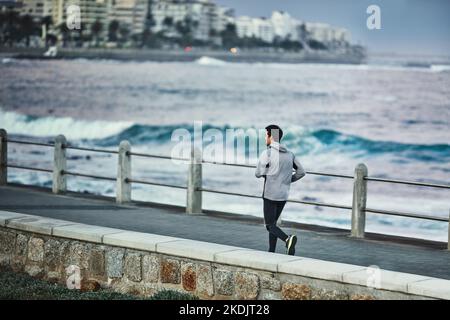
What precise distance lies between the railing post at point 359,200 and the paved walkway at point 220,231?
24 cm

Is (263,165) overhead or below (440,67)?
below

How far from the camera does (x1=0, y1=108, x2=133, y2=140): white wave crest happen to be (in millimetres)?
74688

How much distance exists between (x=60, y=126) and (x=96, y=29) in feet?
117

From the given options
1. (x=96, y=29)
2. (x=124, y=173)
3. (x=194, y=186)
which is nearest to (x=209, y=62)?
(x=96, y=29)

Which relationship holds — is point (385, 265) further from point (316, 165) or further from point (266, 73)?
point (266, 73)

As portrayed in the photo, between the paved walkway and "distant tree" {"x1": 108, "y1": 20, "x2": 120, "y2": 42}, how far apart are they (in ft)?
297

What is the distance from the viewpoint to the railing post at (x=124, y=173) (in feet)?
59.0

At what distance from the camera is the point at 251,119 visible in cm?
9025

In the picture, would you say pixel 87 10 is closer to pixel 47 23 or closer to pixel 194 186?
pixel 47 23

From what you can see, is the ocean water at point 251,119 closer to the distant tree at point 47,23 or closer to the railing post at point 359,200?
the distant tree at point 47,23

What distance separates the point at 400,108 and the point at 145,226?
7583 centimetres

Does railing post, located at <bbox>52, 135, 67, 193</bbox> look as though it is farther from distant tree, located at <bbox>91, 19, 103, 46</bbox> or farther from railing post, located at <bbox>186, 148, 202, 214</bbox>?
distant tree, located at <bbox>91, 19, 103, 46</bbox>

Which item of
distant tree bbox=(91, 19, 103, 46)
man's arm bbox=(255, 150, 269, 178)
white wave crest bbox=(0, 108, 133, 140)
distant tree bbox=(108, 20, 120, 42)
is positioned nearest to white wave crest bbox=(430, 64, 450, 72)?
distant tree bbox=(108, 20, 120, 42)
